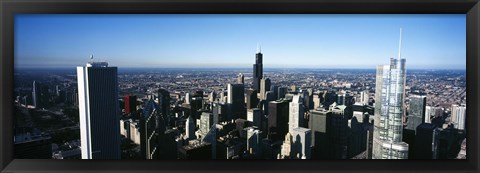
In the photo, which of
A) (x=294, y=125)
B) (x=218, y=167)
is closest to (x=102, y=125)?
(x=218, y=167)

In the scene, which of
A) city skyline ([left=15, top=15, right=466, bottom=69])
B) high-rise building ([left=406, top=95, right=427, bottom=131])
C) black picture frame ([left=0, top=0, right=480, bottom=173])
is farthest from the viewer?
high-rise building ([left=406, top=95, right=427, bottom=131])

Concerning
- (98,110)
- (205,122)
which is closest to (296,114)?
(205,122)

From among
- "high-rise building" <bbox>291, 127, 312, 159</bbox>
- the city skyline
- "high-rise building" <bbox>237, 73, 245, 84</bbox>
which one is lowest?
"high-rise building" <bbox>291, 127, 312, 159</bbox>

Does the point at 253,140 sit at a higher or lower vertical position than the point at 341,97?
lower

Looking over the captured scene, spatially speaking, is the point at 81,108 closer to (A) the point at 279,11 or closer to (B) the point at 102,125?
(B) the point at 102,125

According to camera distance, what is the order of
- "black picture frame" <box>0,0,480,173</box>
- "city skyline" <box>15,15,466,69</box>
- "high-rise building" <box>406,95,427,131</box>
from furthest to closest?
"high-rise building" <box>406,95,427,131</box>
"city skyline" <box>15,15,466,69</box>
"black picture frame" <box>0,0,480,173</box>

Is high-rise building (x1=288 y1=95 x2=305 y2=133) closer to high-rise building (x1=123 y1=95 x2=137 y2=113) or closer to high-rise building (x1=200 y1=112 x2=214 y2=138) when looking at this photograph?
high-rise building (x1=200 y1=112 x2=214 y2=138)

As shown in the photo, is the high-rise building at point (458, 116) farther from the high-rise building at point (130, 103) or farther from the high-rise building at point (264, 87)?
the high-rise building at point (130, 103)

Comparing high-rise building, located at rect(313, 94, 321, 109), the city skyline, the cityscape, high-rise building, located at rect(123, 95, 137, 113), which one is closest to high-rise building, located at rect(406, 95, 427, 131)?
the cityscape

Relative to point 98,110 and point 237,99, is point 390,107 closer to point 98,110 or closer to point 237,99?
point 237,99
